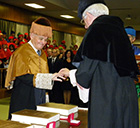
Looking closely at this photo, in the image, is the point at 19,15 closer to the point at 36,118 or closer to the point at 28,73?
the point at 28,73

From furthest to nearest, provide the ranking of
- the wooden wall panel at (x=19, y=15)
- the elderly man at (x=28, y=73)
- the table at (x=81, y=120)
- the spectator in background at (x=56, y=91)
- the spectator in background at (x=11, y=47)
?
the wooden wall panel at (x=19, y=15) → the spectator in background at (x=11, y=47) → the spectator in background at (x=56, y=91) → the elderly man at (x=28, y=73) → the table at (x=81, y=120)

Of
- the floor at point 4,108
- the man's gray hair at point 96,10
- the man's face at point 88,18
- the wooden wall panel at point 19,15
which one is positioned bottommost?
the floor at point 4,108

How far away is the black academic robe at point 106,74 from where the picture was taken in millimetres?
1762

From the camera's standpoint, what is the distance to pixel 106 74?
178 cm

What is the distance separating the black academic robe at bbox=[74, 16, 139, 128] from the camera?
1.76m

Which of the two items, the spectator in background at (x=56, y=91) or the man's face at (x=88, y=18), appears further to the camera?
the spectator in background at (x=56, y=91)

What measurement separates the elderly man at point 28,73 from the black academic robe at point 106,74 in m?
0.72

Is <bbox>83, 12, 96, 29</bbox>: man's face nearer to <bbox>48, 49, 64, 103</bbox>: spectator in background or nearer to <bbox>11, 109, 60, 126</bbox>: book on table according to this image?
<bbox>11, 109, 60, 126</bbox>: book on table

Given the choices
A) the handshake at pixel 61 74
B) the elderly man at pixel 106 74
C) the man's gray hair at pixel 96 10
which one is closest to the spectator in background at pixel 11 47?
the handshake at pixel 61 74

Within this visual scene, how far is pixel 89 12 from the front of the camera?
1964 mm

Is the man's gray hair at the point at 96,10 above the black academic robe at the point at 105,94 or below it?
above

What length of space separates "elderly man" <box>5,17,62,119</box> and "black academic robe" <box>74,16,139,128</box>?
717 millimetres

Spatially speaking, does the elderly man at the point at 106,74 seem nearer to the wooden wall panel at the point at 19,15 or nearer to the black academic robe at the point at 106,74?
the black academic robe at the point at 106,74

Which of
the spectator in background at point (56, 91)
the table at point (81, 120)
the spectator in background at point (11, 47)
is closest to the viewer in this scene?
the table at point (81, 120)
